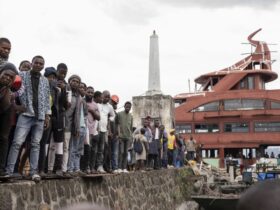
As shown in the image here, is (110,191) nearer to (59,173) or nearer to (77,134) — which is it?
(77,134)

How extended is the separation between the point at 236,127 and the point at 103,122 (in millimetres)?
28386

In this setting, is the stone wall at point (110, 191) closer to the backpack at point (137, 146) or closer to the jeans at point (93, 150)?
the jeans at point (93, 150)

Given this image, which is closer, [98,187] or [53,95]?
[53,95]

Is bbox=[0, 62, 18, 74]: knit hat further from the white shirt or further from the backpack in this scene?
the backpack

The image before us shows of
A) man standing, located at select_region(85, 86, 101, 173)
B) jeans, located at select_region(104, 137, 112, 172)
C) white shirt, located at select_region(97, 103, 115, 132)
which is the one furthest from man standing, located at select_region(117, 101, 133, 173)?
man standing, located at select_region(85, 86, 101, 173)

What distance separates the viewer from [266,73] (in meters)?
40.0

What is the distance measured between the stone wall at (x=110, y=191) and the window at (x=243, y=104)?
19.7 metres

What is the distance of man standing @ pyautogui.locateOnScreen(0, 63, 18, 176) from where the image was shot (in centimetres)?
501

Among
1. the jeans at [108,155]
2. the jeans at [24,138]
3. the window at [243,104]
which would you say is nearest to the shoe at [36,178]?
the jeans at [24,138]

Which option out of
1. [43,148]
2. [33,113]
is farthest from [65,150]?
[33,113]

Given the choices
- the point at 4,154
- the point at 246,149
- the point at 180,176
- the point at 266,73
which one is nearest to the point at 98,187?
the point at 4,154

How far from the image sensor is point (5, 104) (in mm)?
5137

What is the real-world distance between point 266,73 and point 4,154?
3741 cm

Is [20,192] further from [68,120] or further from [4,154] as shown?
[68,120]
